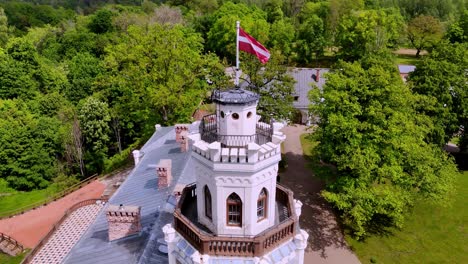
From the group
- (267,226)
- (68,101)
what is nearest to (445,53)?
(267,226)

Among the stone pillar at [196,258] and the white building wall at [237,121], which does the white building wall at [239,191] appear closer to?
the stone pillar at [196,258]

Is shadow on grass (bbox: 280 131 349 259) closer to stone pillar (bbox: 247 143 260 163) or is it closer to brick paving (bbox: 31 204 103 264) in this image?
brick paving (bbox: 31 204 103 264)

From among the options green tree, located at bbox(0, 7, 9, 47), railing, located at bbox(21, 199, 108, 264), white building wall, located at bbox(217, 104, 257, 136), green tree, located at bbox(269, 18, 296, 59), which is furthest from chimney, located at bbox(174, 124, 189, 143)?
green tree, located at bbox(0, 7, 9, 47)

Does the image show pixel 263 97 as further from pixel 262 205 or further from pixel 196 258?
pixel 196 258

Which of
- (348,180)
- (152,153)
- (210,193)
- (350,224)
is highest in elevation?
(210,193)

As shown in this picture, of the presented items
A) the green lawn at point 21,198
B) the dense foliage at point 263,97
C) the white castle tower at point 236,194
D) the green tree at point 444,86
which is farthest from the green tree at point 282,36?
the white castle tower at point 236,194

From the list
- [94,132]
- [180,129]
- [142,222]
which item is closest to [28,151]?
[94,132]

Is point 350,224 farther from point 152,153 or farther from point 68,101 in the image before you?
point 68,101
